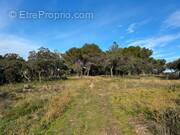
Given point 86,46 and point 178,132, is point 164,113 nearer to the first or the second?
point 178,132

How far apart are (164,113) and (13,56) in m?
45.3

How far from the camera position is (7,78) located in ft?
154

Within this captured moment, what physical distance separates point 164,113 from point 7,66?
4008 cm

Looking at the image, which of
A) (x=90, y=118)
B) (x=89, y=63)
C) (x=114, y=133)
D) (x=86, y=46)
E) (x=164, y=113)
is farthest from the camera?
(x=86, y=46)

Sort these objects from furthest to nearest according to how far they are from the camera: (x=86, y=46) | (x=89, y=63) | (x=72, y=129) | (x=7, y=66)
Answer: (x=86, y=46) < (x=89, y=63) < (x=7, y=66) < (x=72, y=129)

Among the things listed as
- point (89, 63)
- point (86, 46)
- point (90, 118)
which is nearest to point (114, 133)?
point (90, 118)

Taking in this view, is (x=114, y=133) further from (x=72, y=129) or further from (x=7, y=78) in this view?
(x=7, y=78)

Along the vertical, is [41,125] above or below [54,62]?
below

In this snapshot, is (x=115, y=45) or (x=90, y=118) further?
(x=115, y=45)

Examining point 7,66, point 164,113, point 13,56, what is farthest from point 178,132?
point 13,56

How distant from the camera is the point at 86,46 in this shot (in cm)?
7594

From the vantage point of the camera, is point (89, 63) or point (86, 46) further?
point (86, 46)

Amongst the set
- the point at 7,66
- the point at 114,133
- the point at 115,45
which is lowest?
the point at 114,133

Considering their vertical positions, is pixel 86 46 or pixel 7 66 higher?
pixel 86 46
